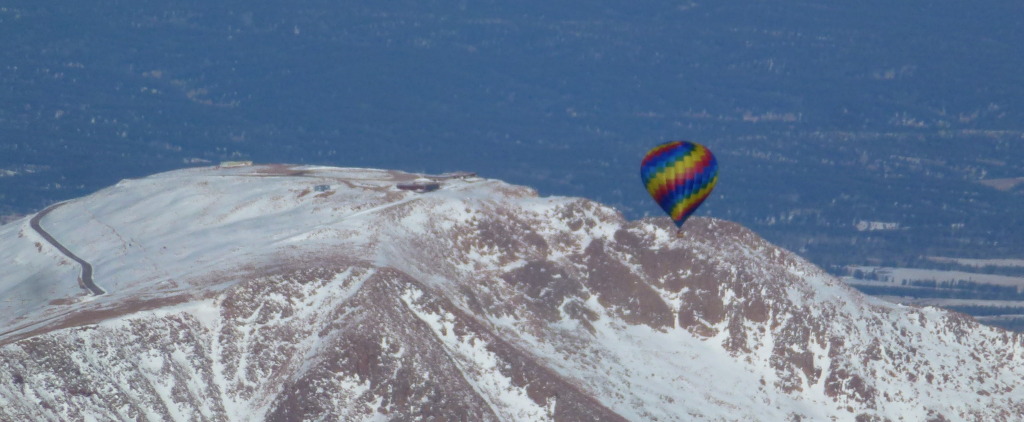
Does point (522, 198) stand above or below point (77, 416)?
above

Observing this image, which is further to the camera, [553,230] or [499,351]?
[553,230]

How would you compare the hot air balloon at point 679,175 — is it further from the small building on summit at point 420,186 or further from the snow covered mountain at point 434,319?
the small building on summit at point 420,186

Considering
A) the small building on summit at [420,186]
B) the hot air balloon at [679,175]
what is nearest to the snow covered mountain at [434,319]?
the small building on summit at [420,186]

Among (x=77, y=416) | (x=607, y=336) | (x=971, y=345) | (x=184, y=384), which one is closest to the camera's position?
(x=77, y=416)

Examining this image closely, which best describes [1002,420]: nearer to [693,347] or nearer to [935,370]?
[935,370]

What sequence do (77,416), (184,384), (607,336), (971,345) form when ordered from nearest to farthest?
(77,416) < (184,384) < (607,336) < (971,345)

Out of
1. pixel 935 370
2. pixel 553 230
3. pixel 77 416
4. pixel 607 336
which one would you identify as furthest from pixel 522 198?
pixel 77 416

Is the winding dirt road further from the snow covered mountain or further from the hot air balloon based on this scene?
the hot air balloon
